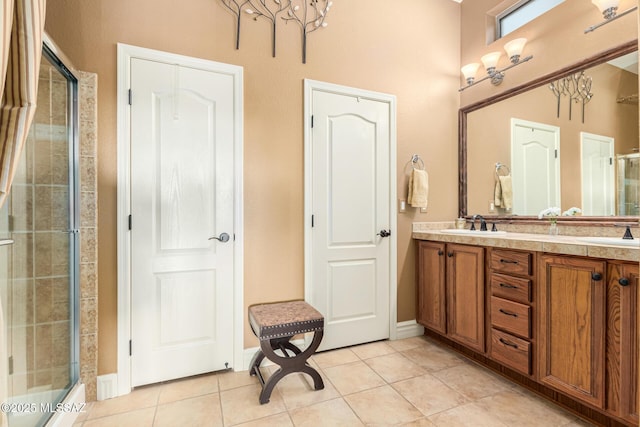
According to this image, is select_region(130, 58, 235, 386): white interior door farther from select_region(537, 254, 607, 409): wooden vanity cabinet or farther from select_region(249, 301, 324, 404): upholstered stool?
select_region(537, 254, 607, 409): wooden vanity cabinet

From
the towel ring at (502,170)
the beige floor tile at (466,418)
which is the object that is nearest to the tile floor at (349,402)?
the beige floor tile at (466,418)

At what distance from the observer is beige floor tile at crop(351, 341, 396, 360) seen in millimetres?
2465

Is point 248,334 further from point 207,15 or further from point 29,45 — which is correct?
point 207,15

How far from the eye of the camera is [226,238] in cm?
216

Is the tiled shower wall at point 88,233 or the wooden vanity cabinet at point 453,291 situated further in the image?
the wooden vanity cabinet at point 453,291

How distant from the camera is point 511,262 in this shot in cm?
198

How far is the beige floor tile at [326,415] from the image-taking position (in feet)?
5.45

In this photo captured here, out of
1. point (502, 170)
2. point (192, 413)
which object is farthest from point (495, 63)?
point (192, 413)

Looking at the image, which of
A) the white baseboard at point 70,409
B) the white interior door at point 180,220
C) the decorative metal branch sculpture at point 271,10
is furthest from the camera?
the decorative metal branch sculpture at point 271,10

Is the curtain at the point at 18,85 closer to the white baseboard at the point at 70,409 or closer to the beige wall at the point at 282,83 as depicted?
the beige wall at the point at 282,83

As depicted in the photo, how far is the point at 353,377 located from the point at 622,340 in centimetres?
148

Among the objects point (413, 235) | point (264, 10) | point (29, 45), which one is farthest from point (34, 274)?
point (413, 235)

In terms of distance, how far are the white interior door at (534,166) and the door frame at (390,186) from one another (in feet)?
3.30

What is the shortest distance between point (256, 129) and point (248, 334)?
1508mm
